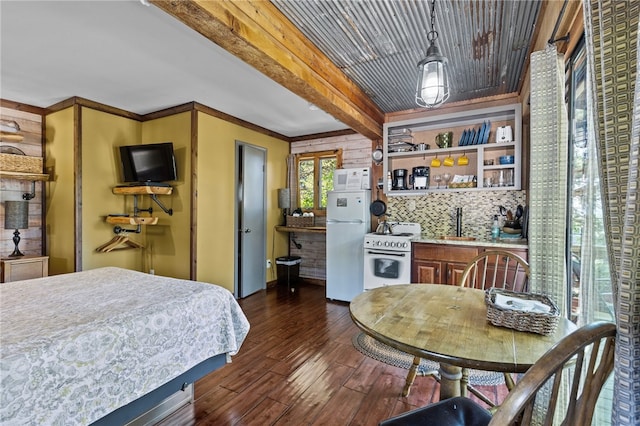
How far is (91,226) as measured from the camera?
12.3 feet

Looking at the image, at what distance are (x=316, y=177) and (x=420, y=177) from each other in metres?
1.90

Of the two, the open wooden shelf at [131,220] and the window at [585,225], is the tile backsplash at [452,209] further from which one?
the open wooden shelf at [131,220]

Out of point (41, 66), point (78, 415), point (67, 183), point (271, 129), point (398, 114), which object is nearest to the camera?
point (78, 415)

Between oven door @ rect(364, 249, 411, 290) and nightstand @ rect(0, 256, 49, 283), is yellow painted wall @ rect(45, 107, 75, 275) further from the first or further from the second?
oven door @ rect(364, 249, 411, 290)

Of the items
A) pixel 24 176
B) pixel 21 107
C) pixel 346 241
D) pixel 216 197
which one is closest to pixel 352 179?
pixel 346 241

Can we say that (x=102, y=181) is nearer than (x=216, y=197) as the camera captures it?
Yes

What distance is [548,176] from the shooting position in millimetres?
1796

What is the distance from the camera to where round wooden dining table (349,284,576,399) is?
0.99 meters

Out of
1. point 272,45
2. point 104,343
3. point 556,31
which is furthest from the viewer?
point 272,45

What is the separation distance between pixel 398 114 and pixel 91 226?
13.7 ft

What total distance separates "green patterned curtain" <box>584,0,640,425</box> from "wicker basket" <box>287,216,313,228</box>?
434 cm

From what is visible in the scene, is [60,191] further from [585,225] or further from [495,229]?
[495,229]

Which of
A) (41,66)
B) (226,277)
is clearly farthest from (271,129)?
(41,66)

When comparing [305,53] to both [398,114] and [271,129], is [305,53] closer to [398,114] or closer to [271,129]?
[398,114]
